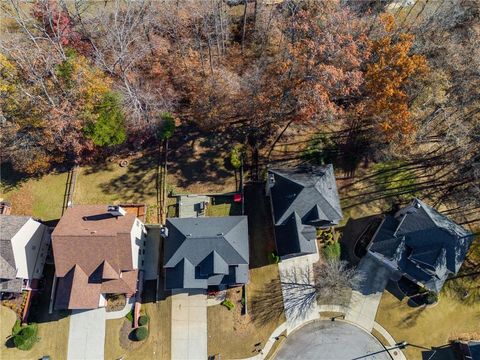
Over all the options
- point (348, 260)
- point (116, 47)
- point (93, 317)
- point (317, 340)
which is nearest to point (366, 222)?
point (348, 260)

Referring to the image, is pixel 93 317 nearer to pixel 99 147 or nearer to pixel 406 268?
pixel 99 147

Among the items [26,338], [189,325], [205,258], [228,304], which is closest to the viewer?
[205,258]

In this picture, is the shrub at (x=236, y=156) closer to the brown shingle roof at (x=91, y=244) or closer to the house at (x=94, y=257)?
the house at (x=94, y=257)

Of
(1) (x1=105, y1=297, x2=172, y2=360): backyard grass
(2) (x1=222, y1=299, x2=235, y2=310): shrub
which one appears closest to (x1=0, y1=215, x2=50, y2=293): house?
(1) (x1=105, y1=297, x2=172, y2=360): backyard grass

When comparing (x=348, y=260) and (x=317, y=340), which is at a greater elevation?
(x=348, y=260)

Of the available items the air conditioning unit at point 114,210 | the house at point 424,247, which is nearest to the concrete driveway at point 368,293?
the house at point 424,247


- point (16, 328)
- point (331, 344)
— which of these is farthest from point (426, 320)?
point (16, 328)

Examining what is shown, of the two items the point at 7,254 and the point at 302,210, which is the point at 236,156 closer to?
the point at 302,210
